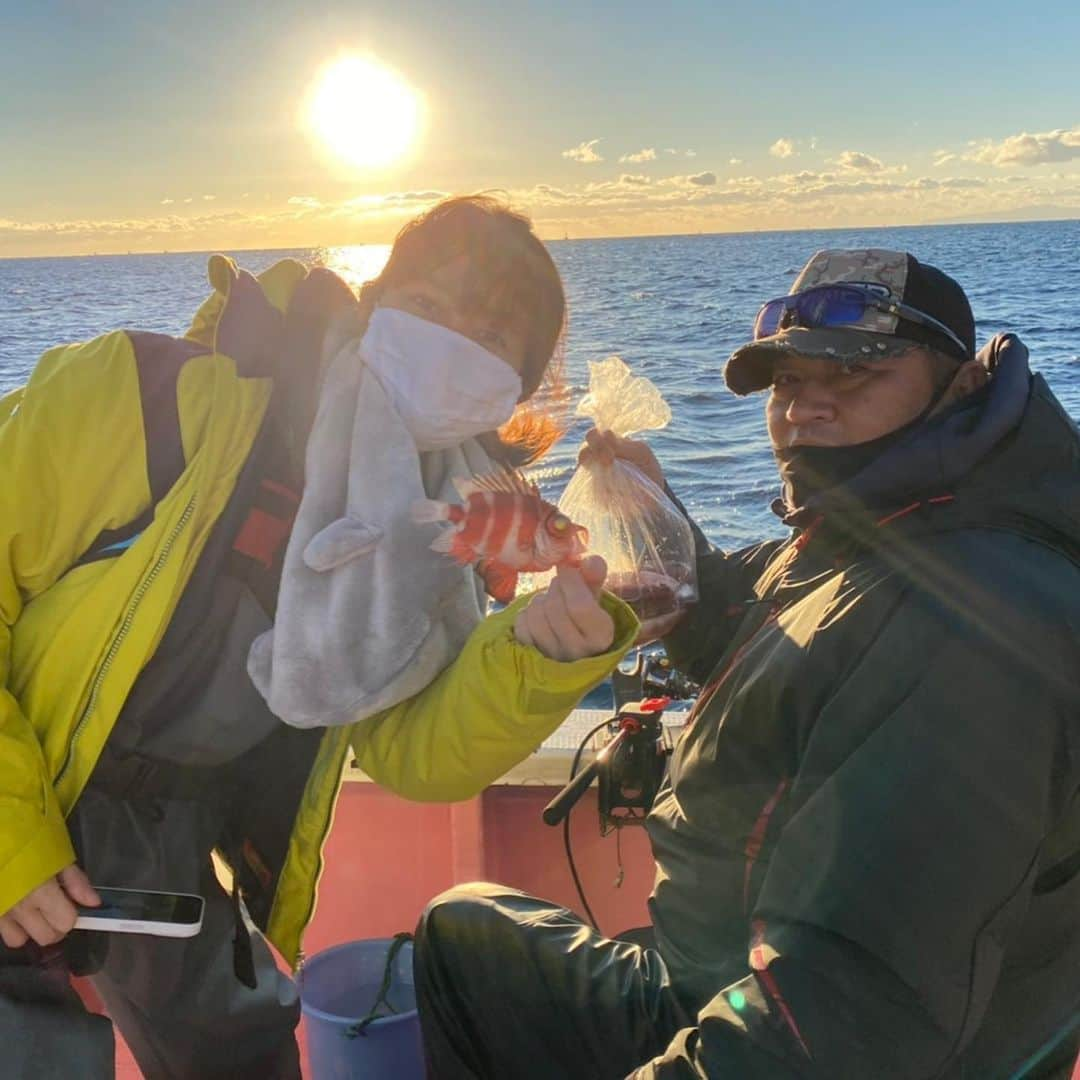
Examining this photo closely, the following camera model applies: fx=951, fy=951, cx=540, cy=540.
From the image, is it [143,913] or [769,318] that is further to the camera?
[769,318]

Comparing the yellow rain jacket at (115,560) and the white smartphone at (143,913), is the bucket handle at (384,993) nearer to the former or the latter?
the white smartphone at (143,913)

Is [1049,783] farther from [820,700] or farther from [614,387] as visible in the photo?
[614,387]

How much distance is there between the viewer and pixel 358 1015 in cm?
271

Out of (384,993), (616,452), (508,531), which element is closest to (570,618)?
(508,531)

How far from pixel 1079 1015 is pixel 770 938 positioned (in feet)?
2.24

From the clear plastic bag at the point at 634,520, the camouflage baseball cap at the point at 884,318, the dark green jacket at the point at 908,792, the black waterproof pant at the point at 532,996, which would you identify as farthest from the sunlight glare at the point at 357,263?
the black waterproof pant at the point at 532,996

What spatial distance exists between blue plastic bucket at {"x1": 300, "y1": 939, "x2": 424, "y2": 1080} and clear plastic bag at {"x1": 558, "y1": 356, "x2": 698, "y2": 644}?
1.18 m

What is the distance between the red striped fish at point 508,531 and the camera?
1.50 metres

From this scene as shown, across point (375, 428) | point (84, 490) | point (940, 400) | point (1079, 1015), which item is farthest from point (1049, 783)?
point (84, 490)

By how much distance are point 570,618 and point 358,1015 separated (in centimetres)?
175

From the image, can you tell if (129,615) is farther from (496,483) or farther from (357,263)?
(357,263)

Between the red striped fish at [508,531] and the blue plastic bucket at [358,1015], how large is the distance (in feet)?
4.88

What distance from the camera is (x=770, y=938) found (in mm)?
1397

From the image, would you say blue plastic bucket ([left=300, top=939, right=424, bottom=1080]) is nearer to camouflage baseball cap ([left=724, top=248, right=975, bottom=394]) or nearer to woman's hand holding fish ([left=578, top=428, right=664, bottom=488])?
woman's hand holding fish ([left=578, top=428, right=664, bottom=488])
